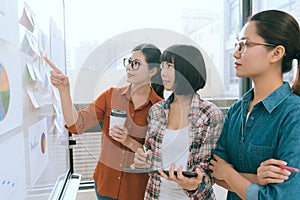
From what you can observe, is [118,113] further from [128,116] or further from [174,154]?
[174,154]

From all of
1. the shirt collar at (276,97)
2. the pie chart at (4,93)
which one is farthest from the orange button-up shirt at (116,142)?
the pie chart at (4,93)

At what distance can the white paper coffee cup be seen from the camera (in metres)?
1.23

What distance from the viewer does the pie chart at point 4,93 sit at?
0.64 metres

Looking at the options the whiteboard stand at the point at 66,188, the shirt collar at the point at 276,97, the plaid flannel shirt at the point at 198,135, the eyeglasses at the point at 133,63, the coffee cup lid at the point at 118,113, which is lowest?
the whiteboard stand at the point at 66,188

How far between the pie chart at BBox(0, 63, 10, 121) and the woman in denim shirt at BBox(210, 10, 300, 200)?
80 centimetres

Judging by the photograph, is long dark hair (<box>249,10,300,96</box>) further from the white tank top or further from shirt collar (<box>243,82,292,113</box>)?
the white tank top

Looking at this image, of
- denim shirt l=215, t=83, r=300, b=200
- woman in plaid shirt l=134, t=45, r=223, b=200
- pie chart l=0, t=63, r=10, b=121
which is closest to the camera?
pie chart l=0, t=63, r=10, b=121

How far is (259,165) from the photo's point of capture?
40.3 inches

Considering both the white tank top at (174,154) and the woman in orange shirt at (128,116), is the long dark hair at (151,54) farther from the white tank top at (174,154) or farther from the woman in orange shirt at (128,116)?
the white tank top at (174,154)

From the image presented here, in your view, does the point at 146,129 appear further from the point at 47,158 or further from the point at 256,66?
the point at 256,66

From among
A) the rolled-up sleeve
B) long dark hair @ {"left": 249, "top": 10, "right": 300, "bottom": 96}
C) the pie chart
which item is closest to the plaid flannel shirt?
the rolled-up sleeve

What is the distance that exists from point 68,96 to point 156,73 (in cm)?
40

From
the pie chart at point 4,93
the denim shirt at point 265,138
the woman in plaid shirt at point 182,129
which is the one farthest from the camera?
the woman in plaid shirt at point 182,129

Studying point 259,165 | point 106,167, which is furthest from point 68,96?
point 259,165
